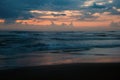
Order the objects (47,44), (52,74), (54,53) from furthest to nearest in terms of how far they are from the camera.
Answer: (47,44) < (54,53) < (52,74)

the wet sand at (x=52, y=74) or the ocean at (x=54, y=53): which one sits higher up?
the wet sand at (x=52, y=74)

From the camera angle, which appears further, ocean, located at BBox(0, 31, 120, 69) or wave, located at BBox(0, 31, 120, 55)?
wave, located at BBox(0, 31, 120, 55)

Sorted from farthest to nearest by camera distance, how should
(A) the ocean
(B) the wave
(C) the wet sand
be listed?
1. (B) the wave
2. (A) the ocean
3. (C) the wet sand

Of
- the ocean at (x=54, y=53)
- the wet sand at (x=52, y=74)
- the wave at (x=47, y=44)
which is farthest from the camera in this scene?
the wave at (x=47, y=44)

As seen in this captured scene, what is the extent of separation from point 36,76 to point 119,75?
9.38ft

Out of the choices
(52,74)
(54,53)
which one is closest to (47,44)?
(54,53)

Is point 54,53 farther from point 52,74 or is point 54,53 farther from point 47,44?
point 52,74

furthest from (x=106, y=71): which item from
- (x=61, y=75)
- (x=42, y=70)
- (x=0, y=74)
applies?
(x=0, y=74)

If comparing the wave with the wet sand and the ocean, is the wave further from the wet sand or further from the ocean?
the wet sand

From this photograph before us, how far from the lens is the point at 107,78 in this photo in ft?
26.1

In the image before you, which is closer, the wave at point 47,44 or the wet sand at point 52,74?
the wet sand at point 52,74

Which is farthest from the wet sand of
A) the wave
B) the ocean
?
the wave

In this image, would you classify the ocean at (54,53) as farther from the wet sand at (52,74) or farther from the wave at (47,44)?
the wet sand at (52,74)

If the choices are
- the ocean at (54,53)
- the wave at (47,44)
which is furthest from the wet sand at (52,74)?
the wave at (47,44)
